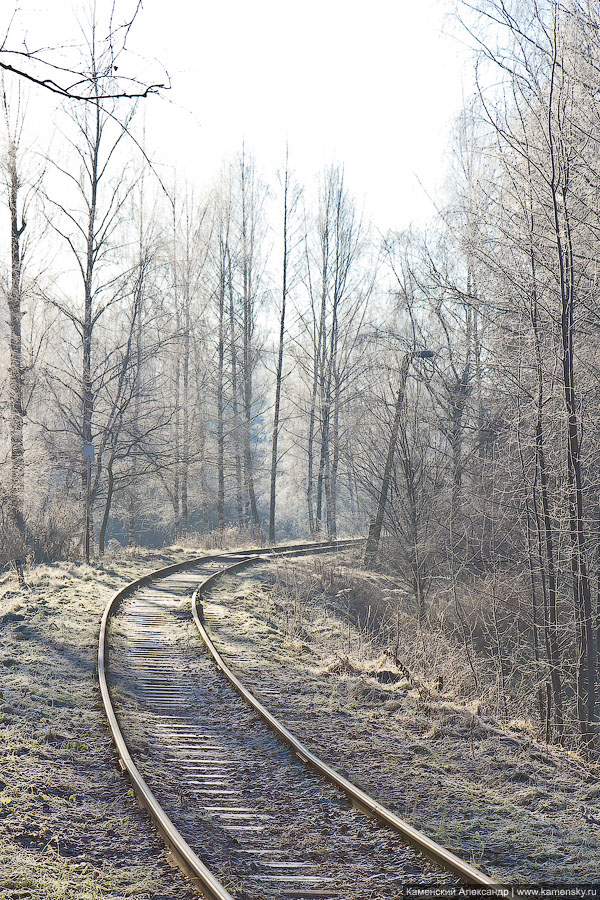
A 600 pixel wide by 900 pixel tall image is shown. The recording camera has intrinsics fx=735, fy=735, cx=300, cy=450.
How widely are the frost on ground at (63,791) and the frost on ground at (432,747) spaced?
1998 mm

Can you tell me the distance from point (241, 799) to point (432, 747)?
2306 millimetres

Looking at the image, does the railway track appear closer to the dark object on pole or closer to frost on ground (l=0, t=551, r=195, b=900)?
frost on ground (l=0, t=551, r=195, b=900)

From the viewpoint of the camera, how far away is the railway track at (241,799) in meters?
4.80

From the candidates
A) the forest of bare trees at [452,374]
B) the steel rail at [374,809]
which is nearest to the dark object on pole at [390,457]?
the forest of bare trees at [452,374]

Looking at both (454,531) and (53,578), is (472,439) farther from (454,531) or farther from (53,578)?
(53,578)

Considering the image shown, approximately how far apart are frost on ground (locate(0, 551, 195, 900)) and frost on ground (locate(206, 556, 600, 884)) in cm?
200

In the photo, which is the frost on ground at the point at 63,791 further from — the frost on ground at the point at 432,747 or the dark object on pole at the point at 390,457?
the dark object on pole at the point at 390,457

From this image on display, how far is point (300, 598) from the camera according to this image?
18.3 meters

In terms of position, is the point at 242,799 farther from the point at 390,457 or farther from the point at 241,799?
the point at 390,457

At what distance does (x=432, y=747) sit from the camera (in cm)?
761

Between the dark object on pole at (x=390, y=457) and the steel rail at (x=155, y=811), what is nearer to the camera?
the steel rail at (x=155, y=811)

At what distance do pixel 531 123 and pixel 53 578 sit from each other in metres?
13.9

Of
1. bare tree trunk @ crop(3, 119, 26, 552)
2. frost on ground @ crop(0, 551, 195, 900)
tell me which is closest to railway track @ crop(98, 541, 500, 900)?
frost on ground @ crop(0, 551, 195, 900)

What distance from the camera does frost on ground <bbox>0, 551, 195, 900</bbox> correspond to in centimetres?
479
